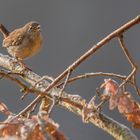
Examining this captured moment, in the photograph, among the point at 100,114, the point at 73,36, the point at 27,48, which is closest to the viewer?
the point at 100,114

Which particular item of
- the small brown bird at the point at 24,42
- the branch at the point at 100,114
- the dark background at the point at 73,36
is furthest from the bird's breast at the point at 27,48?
the dark background at the point at 73,36

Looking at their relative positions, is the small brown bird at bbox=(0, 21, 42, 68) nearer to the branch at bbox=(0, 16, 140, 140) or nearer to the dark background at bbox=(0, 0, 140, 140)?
the branch at bbox=(0, 16, 140, 140)

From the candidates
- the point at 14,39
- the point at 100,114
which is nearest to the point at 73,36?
the point at 14,39

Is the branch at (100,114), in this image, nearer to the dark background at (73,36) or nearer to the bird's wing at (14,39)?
the bird's wing at (14,39)

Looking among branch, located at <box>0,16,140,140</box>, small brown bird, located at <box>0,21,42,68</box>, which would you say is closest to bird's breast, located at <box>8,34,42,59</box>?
small brown bird, located at <box>0,21,42,68</box>

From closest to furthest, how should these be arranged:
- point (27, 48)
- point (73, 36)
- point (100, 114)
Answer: point (100, 114) → point (27, 48) → point (73, 36)

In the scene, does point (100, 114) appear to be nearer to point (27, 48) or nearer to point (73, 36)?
point (27, 48)

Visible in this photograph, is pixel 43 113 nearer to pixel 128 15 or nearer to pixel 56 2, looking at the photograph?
pixel 128 15
